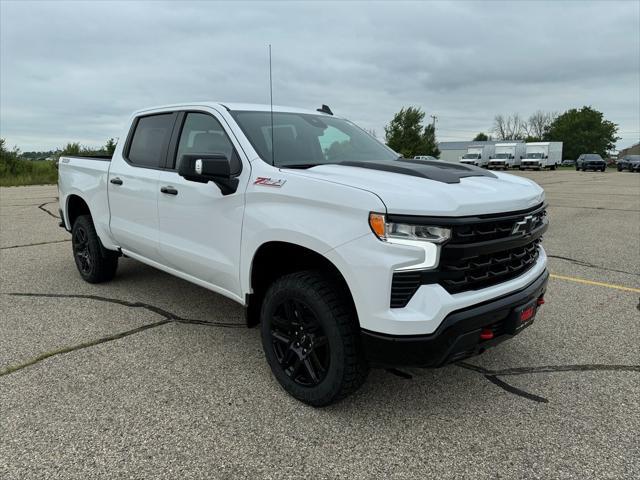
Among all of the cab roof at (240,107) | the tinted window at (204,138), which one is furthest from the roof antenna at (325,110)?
the tinted window at (204,138)

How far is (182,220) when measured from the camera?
12.3 ft

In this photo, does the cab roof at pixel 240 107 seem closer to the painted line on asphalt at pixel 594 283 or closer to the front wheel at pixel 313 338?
the front wheel at pixel 313 338

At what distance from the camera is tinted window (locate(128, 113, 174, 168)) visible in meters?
4.16

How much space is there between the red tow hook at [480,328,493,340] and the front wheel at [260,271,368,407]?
64 centimetres

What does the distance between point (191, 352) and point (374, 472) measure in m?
1.80

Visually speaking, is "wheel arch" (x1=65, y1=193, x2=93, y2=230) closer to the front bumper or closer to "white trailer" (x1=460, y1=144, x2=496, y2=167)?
the front bumper

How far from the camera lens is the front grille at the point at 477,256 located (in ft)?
7.94

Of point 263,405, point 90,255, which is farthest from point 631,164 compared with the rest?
point 263,405

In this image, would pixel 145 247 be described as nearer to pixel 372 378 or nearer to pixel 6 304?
pixel 6 304

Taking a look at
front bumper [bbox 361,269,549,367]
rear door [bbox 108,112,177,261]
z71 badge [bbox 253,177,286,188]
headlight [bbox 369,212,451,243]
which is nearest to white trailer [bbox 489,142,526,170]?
rear door [bbox 108,112,177,261]

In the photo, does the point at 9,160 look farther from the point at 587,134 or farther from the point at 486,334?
the point at 587,134

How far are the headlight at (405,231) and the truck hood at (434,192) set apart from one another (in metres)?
0.07

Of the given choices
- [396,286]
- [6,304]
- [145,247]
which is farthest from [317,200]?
[6,304]

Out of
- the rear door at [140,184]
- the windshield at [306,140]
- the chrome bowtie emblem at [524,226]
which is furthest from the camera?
the rear door at [140,184]
